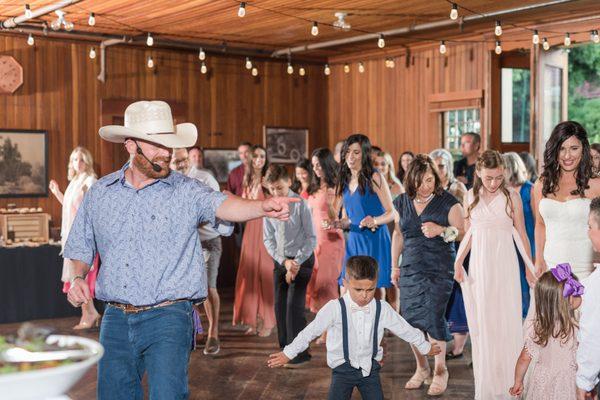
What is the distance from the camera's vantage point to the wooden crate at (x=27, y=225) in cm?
923

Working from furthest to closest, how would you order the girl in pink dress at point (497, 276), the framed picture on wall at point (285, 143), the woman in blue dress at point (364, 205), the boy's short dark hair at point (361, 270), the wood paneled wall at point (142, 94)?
the framed picture on wall at point (285, 143) < the wood paneled wall at point (142, 94) < the woman in blue dress at point (364, 205) < the girl in pink dress at point (497, 276) < the boy's short dark hair at point (361, 270)

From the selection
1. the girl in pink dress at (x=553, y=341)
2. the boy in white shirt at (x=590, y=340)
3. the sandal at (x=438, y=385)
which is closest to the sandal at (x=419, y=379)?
the sandal at (x=438, y=385)

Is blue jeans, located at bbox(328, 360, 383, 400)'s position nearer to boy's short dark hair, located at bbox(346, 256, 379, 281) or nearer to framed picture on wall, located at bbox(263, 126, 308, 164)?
boy's short dark hair, located at bbox(346, 256, 379, 281)

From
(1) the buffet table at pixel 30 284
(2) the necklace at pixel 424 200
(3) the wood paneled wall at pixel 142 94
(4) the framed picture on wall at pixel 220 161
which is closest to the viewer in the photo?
(2) the necklace at pixel 424 200

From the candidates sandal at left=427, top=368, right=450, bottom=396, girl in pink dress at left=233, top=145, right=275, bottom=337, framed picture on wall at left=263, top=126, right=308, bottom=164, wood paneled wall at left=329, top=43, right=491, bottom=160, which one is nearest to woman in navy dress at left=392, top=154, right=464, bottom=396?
sandal at left=427, top=368, right=450, bottom=396

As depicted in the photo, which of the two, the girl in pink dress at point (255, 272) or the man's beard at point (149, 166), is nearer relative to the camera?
the man's beard at point (149, 166)

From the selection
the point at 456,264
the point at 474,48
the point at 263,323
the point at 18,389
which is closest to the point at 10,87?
the point at 263,323

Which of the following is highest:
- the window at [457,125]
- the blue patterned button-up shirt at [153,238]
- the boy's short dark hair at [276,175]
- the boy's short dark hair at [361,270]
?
the window at [457,125]

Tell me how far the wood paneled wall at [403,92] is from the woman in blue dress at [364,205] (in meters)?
3.99

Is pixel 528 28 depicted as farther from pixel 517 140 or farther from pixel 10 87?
pixel 10 87

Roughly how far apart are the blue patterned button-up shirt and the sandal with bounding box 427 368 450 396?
8.48ft

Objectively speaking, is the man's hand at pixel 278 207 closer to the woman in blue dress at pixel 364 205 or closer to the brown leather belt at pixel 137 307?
Result: the brown leather belt at pixel 137 307

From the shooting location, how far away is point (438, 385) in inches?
225

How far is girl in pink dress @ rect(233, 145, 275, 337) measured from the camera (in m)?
7.89
